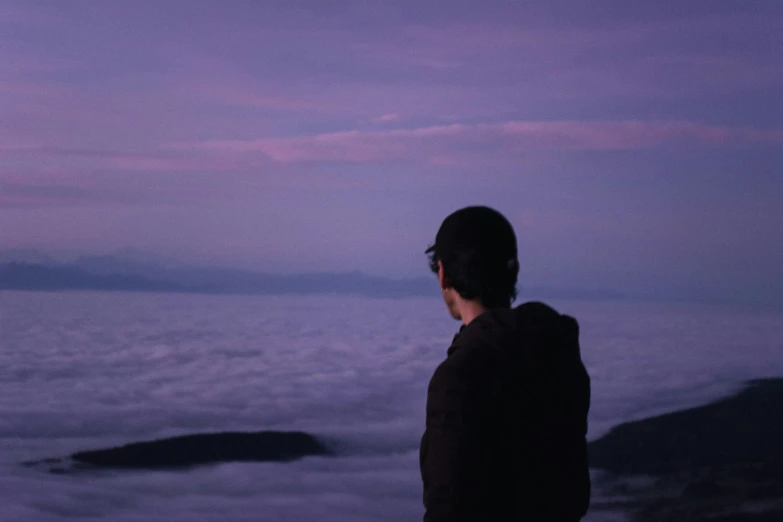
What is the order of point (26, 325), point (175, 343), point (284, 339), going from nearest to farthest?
point (175, 343) → point (284, 339) → point (26, 325)

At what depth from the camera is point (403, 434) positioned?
81.6ft

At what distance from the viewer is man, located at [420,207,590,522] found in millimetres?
1506

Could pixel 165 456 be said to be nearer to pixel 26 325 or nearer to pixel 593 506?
pixel 593 506

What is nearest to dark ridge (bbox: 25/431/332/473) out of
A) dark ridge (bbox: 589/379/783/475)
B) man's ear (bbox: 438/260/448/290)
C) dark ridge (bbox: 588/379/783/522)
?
dark ridge (bbox: 589/379/783/475)

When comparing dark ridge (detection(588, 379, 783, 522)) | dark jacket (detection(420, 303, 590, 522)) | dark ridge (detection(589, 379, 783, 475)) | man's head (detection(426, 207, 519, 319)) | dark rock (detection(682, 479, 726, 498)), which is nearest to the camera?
dark jacket (detection(420, 303, 590, 522))

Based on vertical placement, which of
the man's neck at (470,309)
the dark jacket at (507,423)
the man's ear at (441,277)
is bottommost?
the dark jacket at (507,423)

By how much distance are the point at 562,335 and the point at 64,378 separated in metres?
43.3

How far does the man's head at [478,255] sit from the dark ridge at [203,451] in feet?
60.5

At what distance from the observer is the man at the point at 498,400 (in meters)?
1.51

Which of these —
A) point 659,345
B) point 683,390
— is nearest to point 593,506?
point 683,390

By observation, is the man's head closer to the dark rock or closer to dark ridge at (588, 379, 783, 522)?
dark ridge at (588, 379, 783, 522)

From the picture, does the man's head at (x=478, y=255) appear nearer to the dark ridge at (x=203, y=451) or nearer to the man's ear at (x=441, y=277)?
the man's ear at (x=441, y=277)

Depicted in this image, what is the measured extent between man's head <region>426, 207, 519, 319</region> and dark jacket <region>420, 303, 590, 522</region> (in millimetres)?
90

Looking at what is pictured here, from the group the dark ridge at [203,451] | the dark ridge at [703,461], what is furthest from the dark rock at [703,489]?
the dark ridge at [203,451]
